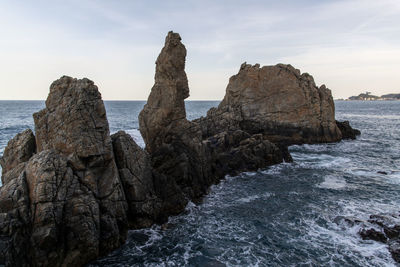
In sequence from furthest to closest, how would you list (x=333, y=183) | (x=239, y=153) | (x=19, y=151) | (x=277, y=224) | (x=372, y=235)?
1. (x=239, y=153)
2. (x=333, y=183)
3. (x=19, y=151)
4. (x=277, y=224)
5. (x=372, y=235)

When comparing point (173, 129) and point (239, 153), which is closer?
point (173, 129)

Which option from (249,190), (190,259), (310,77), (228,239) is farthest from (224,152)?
(310,77)

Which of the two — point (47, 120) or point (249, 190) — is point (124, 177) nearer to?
point (47, 120)

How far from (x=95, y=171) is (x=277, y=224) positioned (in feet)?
40.8

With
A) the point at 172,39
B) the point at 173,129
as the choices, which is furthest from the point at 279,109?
the point at 173,129

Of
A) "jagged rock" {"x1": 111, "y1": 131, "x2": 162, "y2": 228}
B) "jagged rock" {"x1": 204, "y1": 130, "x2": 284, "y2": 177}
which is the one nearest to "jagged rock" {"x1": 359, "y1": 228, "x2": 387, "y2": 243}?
"jagged rock" {"x1": 111, "y1": 131, "x2": 162, "y2": 228}

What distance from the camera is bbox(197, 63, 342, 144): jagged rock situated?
49.7 m

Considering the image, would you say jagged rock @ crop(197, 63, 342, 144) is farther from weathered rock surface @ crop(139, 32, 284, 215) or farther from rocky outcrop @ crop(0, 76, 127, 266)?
rocky outcrop @ crop(0, 76, 127, 266)

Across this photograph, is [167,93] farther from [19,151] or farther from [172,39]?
[19,151]

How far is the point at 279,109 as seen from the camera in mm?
51094

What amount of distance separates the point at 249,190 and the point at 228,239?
9.21m

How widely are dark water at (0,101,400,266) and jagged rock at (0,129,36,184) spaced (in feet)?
30.6

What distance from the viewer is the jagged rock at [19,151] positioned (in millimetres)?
18891

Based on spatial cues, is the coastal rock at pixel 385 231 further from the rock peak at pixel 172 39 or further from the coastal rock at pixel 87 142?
the rock peak at pixel 172 39
